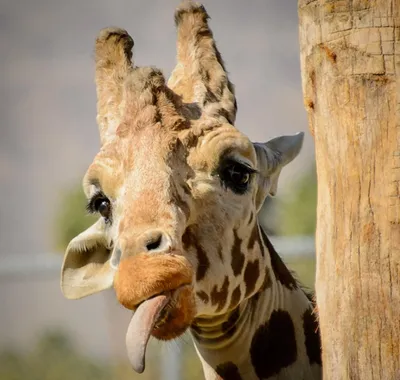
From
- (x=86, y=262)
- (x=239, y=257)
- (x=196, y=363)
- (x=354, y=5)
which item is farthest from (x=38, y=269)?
(x=354, y=5)

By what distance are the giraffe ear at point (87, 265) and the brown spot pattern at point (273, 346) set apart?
0.81m

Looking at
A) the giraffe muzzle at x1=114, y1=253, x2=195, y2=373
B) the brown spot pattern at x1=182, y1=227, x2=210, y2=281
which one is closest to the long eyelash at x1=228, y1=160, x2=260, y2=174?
the brown spot pattern at x1=182, y1=227, x2=210, y2=281

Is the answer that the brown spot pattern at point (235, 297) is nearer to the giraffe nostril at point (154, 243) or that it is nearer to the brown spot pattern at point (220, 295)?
the brown spot pattern at point (220, 295)

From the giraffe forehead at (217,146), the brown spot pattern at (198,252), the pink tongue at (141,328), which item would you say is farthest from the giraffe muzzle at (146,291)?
the giraffe forehead at (217,146)

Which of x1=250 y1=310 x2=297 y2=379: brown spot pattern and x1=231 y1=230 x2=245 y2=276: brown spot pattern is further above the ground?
x1=231 y1=230 x2=245 y2=276: brown spot pattern

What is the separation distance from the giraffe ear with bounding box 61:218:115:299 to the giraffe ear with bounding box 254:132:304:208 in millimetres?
825

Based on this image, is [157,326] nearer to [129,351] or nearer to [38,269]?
[129,351]

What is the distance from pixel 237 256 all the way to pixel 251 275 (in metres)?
0.17

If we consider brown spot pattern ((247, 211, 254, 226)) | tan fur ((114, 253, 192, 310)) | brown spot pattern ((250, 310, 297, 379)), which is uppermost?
brown spot pattern ((247, 211, 254, 226))

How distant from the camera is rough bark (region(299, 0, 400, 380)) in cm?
305

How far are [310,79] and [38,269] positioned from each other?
7318 mm

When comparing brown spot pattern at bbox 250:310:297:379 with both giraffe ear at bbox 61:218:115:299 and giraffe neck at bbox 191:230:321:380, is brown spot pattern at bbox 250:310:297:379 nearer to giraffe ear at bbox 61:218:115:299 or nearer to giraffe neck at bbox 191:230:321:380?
giraffe neck at bbox 191:230:321:380

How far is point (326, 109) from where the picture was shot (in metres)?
3.21

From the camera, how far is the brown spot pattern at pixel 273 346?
4516 millimetres
